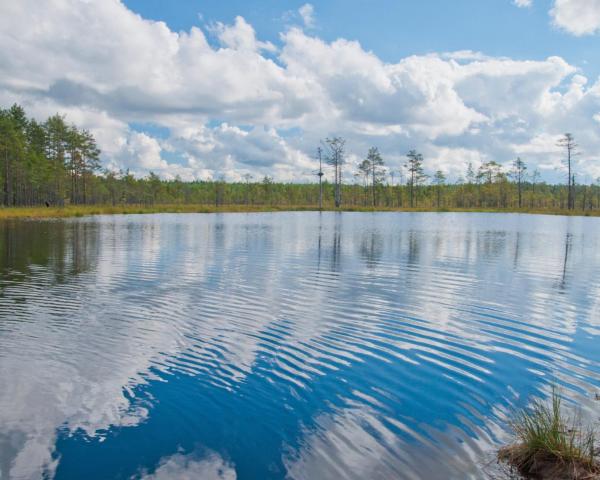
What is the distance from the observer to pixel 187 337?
36.1 ft

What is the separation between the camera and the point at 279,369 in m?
8.95

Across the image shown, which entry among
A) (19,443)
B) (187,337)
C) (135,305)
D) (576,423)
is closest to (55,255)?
(135,305)

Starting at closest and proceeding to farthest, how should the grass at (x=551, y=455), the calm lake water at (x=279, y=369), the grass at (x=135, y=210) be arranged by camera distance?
the grass at (x=551, y=455) < the calm lake water at (x=279, y=369) < the grass at (x=135, y=210)

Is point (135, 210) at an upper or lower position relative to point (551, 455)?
upper

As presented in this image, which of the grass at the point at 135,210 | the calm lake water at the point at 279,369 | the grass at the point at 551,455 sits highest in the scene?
the grass at the point at 135,210

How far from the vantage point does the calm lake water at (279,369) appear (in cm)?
600

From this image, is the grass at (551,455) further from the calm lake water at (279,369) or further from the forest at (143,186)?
the forest at (143,186)

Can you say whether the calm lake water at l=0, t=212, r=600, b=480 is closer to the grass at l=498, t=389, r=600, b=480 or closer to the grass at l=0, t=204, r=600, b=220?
the grass at l=498, t=389, r=600, b=480

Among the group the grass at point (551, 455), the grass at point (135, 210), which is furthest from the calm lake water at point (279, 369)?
the grass at point (135, 210)

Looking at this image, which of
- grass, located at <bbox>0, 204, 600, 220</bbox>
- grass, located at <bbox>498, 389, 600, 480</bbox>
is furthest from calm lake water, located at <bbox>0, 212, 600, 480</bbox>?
grass, located at <bbox>0, 204, 600, 220</bbox>

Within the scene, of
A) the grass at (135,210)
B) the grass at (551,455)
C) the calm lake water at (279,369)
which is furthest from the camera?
the grass at (135,210)

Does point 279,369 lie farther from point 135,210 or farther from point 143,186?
point 143,186

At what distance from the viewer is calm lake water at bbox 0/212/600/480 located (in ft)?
19.7

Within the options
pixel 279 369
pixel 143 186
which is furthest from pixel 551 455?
pixel 143 186
